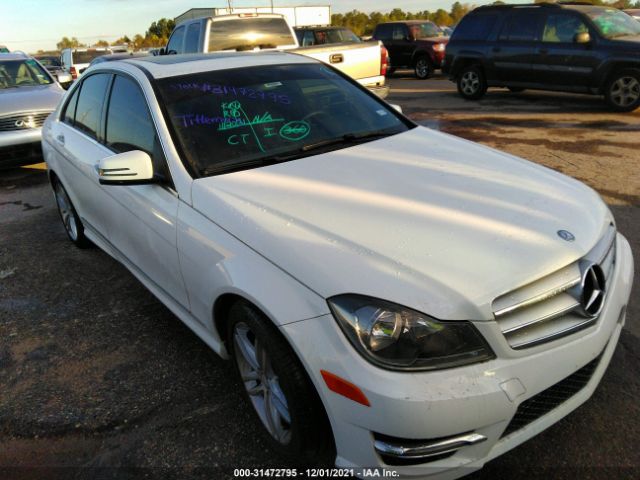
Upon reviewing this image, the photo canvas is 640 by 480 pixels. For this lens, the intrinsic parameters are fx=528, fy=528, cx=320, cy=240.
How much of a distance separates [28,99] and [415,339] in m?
8.09

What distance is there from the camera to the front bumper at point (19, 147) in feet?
24.3

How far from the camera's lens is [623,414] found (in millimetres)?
2432

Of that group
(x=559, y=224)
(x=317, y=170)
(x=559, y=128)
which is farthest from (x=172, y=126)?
(x=559, y=128)

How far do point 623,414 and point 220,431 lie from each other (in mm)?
1879

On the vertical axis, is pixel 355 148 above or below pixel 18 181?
above

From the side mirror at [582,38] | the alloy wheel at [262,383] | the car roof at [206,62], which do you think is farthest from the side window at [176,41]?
the alloy wheel at [262,383]

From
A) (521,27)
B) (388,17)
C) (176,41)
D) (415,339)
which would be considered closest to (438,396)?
(415,339)

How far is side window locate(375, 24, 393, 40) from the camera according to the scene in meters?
17.3

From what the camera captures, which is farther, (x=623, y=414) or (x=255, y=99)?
(x=255, y=99)

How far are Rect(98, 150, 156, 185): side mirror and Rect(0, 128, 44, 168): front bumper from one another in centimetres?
573

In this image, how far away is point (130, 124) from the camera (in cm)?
323

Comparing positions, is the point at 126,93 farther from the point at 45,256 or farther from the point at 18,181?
the point at 18,181

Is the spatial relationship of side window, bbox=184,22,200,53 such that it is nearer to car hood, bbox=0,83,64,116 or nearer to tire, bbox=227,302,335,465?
car hood, bbox=0,83,64,116

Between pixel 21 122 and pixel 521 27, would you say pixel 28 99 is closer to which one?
pixel 21 122
